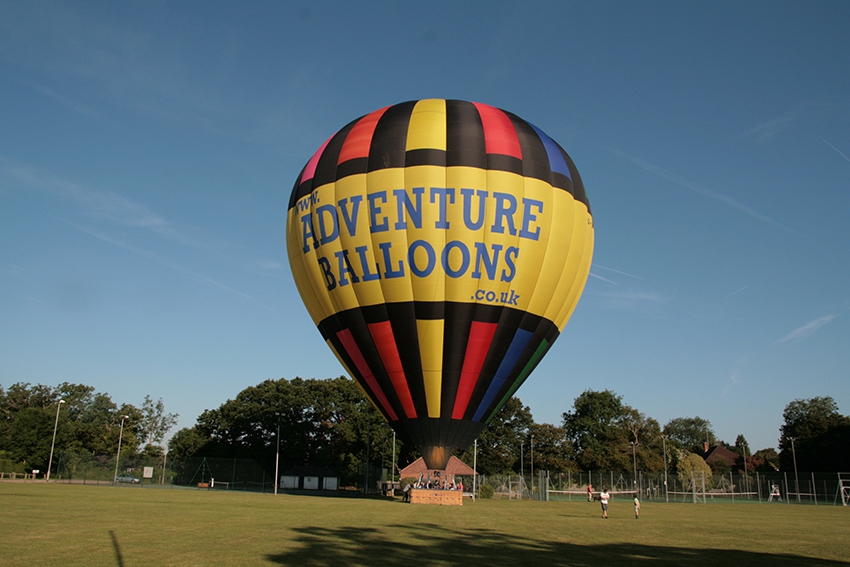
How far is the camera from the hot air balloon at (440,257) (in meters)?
23.0

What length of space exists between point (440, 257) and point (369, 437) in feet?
154

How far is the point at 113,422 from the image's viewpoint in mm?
104125

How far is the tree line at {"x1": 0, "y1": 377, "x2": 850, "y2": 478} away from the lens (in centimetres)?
6625

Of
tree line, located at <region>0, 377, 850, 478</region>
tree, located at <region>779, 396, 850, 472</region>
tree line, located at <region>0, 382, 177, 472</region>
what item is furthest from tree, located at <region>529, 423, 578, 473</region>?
tree line, located at <region>0, 382, 177, 472</region>

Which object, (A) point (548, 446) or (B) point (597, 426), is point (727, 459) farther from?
(A) point (548, 446)

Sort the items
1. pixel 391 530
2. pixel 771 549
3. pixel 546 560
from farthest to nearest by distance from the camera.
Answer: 1. pixel 391 530
2. pixel 771 549
3. pixel 546 560

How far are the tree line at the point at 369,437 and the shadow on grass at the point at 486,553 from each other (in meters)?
41.1

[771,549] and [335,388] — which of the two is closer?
[771,549]

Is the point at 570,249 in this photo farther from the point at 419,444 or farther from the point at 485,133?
the point at 419,444

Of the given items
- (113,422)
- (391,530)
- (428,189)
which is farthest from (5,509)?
(113,422)

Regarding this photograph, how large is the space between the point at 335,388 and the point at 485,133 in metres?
48.7

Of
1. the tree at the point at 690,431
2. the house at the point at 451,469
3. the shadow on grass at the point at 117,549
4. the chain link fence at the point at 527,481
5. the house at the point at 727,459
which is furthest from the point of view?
the tree at the point at 690,431

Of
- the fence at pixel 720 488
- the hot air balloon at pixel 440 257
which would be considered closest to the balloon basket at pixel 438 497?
the hot air balloon at pixel 440 257

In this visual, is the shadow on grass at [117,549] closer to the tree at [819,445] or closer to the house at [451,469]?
the house at [451,469]
